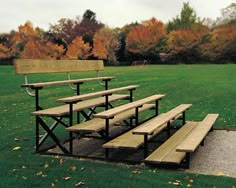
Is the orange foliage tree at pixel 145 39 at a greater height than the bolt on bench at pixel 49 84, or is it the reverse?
the orange foliage tree at pixel 145 39

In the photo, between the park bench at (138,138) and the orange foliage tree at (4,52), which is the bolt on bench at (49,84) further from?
the orange foliage tree at (4,52)

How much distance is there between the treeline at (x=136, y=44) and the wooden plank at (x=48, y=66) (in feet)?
174

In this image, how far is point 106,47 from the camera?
64125 mm

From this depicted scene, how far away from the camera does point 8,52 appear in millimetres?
67938

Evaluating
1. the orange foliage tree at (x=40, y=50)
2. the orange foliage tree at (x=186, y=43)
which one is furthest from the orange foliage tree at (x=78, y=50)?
the orange foliage tree at (x=186, y=43)

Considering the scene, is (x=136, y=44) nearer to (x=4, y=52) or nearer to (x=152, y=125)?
(x=4, y=52)

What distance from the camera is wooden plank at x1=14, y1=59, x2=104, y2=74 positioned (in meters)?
6.07

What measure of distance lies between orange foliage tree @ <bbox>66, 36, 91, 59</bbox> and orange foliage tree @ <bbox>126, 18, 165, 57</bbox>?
6.62 metres

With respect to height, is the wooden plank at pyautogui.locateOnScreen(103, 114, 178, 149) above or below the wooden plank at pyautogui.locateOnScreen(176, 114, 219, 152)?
below

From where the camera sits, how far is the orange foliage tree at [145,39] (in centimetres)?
6316

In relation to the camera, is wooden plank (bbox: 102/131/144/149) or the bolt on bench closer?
wooden plank (bbox: 102/131/144/149)

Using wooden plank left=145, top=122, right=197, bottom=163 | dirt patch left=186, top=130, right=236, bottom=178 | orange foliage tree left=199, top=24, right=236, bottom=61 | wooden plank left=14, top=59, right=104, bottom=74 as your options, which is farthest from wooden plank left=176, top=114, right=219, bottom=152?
orange foliage tree left=199, top=24, right=236, bottom=61

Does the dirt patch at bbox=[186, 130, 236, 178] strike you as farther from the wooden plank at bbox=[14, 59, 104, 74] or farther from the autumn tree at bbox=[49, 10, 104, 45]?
the autumn tree at bbox=[49, 10, 104, 45]

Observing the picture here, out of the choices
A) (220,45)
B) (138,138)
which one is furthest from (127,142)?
(220,45)
